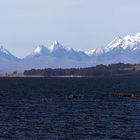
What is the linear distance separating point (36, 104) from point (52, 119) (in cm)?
3542

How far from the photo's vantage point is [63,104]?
5640 inches

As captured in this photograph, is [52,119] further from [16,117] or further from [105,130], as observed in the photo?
[105,130]

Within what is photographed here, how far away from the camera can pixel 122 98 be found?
6535 inches

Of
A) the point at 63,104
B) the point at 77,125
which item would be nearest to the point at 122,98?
the point at 63,104

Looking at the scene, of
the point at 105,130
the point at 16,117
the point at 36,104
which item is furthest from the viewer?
the point at 36,104

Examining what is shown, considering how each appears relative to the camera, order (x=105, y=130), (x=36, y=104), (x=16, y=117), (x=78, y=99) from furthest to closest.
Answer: (x=78, y=99)
(x=36, y=104)
(x=16, y=117)
(x=105, y=130)

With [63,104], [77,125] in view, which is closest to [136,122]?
[77,125]

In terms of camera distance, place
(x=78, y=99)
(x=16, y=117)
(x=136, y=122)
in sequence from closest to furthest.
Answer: (x=136, y=122), (x=16, y=117), (x=78, y=99)

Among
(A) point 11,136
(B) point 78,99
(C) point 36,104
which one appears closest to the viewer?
(A) point 11,136

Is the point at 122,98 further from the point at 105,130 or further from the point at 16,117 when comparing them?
the point at 105,130

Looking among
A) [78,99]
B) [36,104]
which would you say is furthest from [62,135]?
[78,99]

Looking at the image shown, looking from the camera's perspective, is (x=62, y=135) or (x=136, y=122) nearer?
(x=62, y=135)

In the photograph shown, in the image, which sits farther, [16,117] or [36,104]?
[36,104]

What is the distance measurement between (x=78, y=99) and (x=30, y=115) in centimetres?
4913
